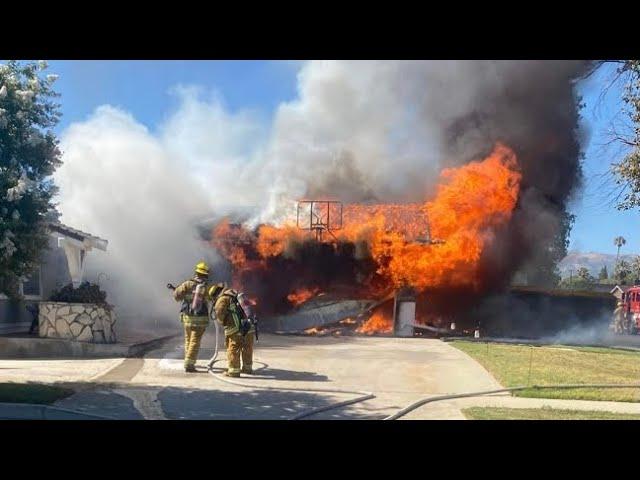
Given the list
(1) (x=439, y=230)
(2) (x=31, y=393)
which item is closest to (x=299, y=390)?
(2) (x=31, y=393)

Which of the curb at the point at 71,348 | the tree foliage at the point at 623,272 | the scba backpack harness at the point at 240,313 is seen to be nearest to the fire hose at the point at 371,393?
the scba backpack harness at the point at 240,313

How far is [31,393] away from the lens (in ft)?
22.2

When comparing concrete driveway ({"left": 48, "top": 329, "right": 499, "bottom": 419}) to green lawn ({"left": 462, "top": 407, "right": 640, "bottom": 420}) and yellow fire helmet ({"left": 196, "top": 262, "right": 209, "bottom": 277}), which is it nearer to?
green lawn ({"left": 462, "top": 407, "right": 640, "bottom": 420})

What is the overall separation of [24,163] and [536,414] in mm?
6556

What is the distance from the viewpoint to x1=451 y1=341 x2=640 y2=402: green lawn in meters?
7.27

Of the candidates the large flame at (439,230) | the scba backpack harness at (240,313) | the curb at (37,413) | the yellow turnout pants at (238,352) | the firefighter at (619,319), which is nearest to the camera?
the curb at (37,413)

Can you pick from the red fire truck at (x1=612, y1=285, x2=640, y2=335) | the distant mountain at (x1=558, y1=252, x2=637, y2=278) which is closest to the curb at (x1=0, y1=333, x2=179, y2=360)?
the distant mountain at (x1=558, y1=252, x2=637, y2=278)

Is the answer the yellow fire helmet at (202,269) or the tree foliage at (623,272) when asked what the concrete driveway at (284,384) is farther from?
the tree foliage at (623,272)

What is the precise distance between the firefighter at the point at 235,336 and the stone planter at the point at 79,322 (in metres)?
1.67

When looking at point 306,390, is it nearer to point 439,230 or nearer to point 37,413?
point 37,413

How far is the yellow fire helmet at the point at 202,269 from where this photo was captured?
24.8 ft
